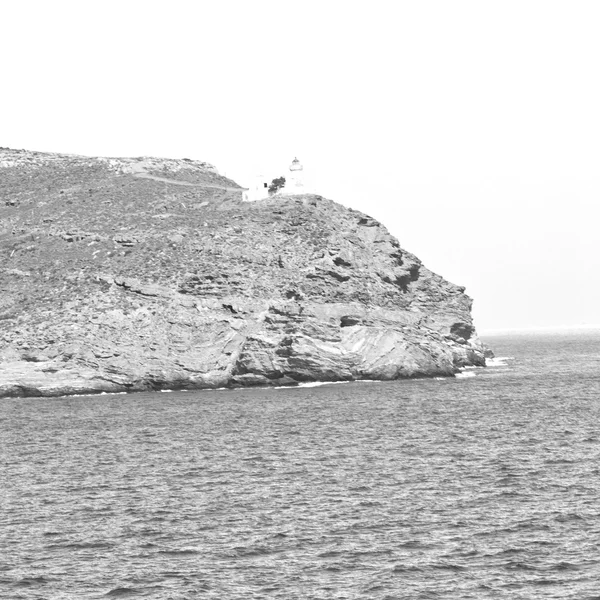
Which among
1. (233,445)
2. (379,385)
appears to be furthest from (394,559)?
(379,385)

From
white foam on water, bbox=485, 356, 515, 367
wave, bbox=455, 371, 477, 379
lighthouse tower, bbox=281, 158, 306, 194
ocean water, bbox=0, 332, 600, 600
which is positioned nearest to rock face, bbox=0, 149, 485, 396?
wave, bbox=455, 371, 477, 379

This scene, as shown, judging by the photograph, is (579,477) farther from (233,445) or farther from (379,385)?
(379,385)

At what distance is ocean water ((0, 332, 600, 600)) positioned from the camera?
34.1 metres

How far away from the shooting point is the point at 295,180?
12756cm

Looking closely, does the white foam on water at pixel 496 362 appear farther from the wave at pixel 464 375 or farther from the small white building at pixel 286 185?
the small white building at pixel 286 185

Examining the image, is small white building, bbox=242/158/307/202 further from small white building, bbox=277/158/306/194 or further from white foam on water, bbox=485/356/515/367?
white foam on water, bbox=485/356/515/367

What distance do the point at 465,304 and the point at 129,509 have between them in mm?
93680

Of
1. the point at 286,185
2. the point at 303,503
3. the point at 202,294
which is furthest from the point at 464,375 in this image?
the point at 303,503

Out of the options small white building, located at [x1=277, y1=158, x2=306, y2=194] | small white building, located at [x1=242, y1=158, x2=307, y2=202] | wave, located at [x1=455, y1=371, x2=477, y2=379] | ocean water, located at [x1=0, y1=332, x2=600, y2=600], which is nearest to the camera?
ocean water, located at [x1=0, y1=332, x2=600, y2=600]

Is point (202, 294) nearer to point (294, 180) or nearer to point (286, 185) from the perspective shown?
point (286, 185)

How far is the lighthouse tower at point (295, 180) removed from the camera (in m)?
127

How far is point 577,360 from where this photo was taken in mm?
152125

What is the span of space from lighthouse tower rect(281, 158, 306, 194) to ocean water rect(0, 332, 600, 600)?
4952 cm

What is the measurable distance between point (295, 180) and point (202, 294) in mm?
27410
